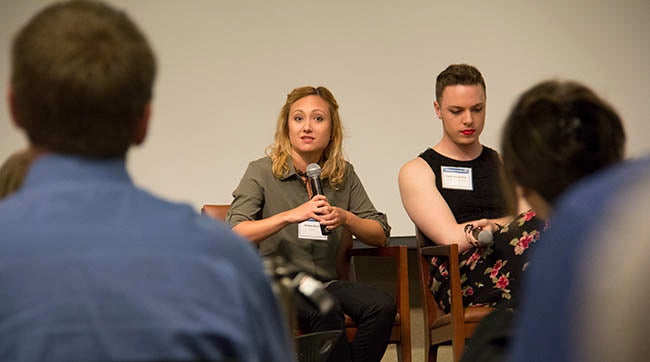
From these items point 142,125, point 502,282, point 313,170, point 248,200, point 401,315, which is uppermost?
point 142,125

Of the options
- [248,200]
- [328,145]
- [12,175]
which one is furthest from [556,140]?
[328,145]

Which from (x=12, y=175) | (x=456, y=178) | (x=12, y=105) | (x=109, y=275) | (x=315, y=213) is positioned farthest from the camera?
(x=456, y=178)

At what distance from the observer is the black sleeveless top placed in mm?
3500

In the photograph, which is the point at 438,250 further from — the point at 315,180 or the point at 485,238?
the point at 315,180

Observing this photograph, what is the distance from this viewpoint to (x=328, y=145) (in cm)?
363

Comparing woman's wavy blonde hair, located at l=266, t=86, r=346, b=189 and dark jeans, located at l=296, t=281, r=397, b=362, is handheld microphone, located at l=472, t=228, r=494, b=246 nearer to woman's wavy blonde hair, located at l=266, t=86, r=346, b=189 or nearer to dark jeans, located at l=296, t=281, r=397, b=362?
dark jeans, located at l=296, t=281, r=397, b=362

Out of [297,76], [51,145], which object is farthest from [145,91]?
[297,76]

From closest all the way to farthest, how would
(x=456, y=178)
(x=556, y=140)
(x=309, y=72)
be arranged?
(x=556, y=140) < (x=456, y=178) < (x=309, y=72)

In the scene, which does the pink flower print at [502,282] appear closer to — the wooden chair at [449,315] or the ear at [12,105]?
the wooden chair at [449,315]

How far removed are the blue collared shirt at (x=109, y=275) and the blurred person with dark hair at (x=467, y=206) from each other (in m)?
2.23

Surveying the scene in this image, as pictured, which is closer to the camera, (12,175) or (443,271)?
(12,175)

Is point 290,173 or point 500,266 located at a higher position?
point 290,173

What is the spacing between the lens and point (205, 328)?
3.30 feet

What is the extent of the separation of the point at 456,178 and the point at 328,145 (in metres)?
0.57
